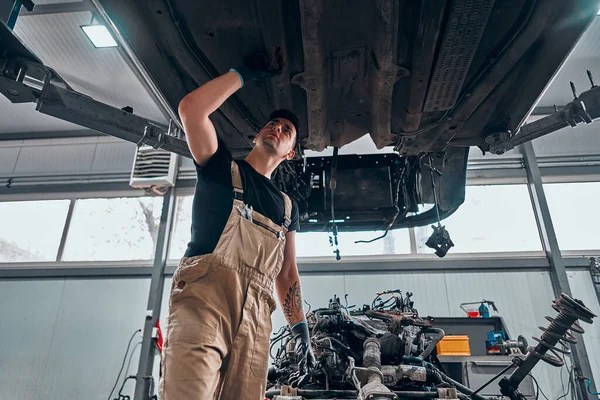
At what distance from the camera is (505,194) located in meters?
5.18

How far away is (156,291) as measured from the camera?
4805 mm

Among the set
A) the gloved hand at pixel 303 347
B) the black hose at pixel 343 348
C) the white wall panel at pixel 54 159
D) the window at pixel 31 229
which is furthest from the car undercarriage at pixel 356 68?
the white wall panel at pixel 54 159

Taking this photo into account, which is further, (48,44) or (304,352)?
(48,44)

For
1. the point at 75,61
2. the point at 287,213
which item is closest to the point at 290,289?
the point at 287,213

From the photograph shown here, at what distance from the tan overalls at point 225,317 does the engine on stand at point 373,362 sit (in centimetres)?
54

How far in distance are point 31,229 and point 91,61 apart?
2.84 meters

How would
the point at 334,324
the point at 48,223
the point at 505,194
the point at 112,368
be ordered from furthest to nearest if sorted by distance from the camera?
the point at 48,223 → the point at 505,194 → the point at 112,368 → the point at 334,324

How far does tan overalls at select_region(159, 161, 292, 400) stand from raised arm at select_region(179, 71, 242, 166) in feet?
0.48

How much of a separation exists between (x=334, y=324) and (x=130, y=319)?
371 cm

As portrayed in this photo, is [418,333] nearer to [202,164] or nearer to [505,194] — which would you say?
[202,164]

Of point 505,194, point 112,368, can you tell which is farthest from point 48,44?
point 505,194

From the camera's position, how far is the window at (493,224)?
4844 millimetres

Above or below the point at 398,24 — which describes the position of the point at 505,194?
above

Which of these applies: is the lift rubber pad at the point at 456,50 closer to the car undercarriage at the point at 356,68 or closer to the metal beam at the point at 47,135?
the car undercarriage at the point at 356,68
